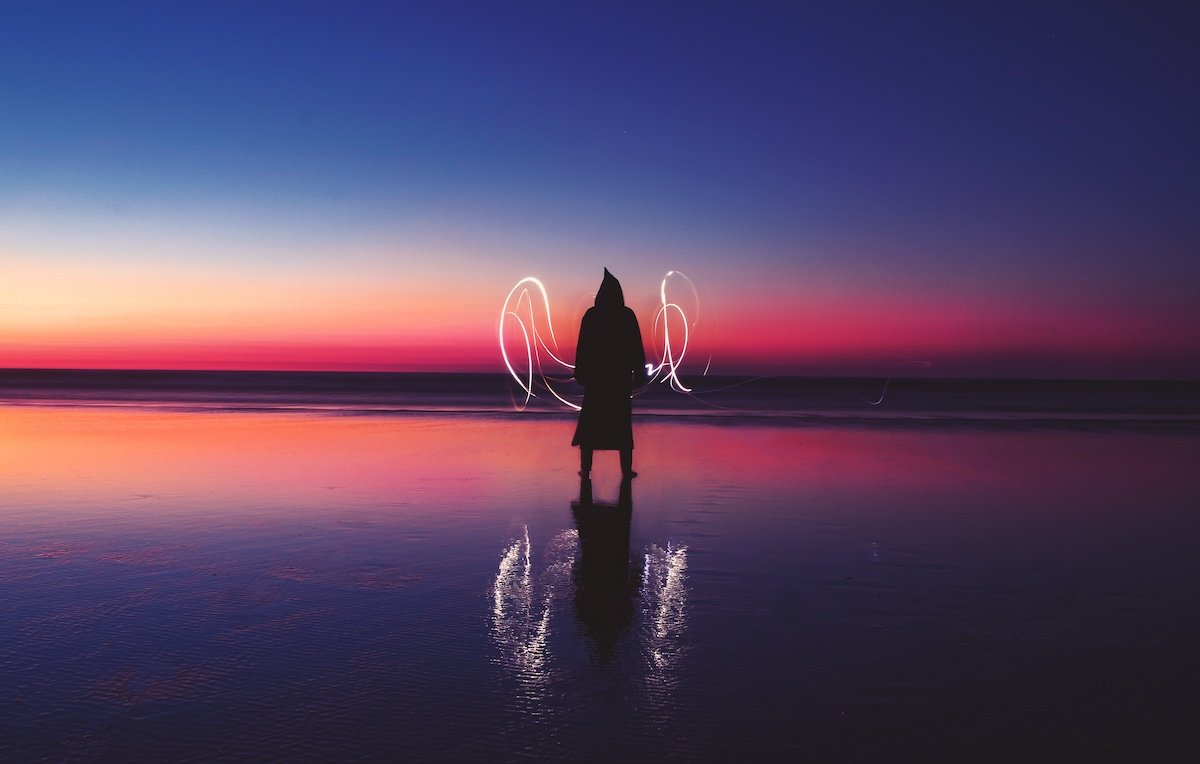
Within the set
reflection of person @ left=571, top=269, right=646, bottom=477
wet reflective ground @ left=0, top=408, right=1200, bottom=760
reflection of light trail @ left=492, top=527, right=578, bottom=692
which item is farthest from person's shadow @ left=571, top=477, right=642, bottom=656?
reflection of person @ left=571, top=269, right=646, bottom=477

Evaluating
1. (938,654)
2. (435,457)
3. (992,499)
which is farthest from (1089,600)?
(435,457)

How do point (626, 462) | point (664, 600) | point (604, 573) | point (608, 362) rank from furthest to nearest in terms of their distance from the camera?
point (608, 362) < point (626, 462) < point (604, 573) < point (664, 600)

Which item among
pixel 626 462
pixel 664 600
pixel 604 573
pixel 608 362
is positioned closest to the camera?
pixel 664 600

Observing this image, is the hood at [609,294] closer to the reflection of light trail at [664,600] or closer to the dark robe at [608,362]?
the dark robe at [608,362]

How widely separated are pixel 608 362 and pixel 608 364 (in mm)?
24

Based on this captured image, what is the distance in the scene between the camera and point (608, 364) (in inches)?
422

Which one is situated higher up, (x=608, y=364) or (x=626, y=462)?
(x=608, y=364)

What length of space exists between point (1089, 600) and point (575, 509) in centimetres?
469

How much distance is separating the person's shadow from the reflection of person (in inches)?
48.1

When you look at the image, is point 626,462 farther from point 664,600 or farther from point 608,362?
point 664,600

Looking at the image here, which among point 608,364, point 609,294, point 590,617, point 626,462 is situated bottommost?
point 590,617

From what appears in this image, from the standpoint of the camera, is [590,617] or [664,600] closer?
[590,617]

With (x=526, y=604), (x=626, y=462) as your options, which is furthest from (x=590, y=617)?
(x=626, y=462)

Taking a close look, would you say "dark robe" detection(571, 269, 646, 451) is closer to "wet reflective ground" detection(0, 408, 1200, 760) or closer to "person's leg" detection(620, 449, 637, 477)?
"person's leg" detection(620, 449, 637, 477)
